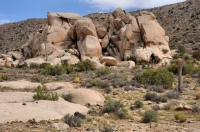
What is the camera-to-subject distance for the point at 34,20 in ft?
269

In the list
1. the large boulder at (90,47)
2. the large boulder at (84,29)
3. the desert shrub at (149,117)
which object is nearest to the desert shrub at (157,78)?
the desert shrub at (149,117)

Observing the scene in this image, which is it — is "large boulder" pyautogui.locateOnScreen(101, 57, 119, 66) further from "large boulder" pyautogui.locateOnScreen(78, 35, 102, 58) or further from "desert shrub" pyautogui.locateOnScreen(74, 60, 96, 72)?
"desert shrub" pyautogui.locateOnScreen(74, 60, 96, 72)

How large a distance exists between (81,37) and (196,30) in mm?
28669

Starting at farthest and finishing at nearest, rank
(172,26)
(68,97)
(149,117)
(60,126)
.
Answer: (172,26) → (68,97) → (149,117) → (60,126)

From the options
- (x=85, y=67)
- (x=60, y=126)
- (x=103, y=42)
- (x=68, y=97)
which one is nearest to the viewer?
(x=60, y=126)

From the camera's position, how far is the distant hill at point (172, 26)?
5215 cm

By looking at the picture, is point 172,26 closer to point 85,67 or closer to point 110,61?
point 110,61

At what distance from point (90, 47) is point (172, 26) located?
3242cm

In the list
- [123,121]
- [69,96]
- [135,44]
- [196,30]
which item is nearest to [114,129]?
[123,121]

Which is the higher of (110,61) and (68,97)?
(110,61)

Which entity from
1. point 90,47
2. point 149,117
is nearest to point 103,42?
point 90,47

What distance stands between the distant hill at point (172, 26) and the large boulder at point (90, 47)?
1838cm

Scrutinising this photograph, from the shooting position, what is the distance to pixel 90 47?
34.5 meters

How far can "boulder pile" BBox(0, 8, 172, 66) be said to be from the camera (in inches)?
1320
